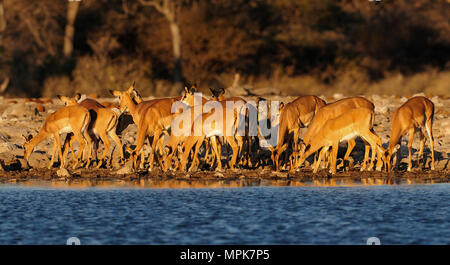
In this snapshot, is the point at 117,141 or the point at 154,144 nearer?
the point at 154,144

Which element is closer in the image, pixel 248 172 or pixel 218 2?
pixel 248 172

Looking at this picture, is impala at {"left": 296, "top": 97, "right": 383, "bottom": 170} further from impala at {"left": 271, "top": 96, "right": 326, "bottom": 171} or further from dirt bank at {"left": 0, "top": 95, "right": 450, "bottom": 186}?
dirt bank at {"left": 0, "top": 95, "right": 450, "bottom": 186}

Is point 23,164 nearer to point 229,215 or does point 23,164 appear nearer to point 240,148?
point 240,148

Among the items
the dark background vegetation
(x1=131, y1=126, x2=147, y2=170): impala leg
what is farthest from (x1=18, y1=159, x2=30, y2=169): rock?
the dark background vegetation

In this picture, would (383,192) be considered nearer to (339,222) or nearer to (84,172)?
(339,222)

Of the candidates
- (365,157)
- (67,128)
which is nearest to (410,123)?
(365,157)

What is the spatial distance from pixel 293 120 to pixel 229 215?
19.3ft

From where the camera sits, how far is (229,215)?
12.9 metres

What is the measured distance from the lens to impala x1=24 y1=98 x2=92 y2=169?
18.2m
